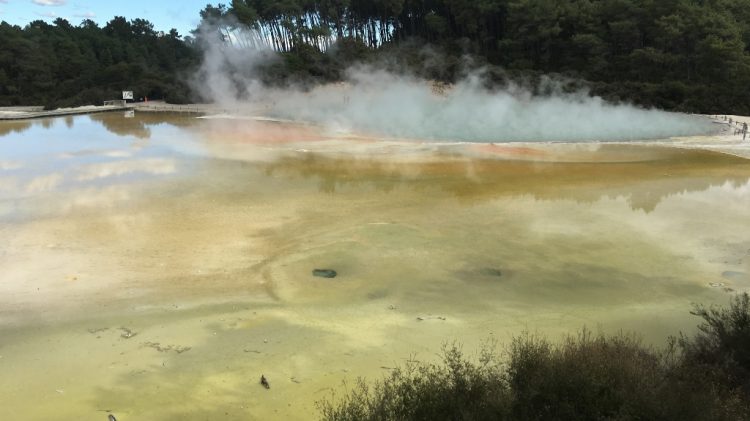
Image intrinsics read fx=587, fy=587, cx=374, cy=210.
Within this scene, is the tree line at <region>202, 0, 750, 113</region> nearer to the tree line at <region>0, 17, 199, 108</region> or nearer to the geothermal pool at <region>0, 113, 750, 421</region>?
the tree line at <region>0, 17, 199, 108</region>

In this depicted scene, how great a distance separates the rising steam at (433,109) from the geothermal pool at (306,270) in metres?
7.98

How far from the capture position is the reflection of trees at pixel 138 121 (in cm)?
2341

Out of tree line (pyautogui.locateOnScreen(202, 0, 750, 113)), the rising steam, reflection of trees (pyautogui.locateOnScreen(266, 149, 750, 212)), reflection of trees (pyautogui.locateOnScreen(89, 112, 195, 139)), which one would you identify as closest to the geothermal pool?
reflection of trees (pyautogui.locateOnScreen(266, 149, 750, 212))

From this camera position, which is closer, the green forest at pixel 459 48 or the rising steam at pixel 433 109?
the rising steam at pixel 433 109

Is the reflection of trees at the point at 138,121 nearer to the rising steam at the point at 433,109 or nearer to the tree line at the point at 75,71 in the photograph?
the rising steam at the point at 433,109

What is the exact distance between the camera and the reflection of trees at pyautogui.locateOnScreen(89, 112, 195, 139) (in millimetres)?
23406

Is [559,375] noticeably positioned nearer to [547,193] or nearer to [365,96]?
[547,193]

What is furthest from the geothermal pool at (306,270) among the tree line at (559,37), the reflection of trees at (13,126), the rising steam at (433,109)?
the tree line at (559,37)

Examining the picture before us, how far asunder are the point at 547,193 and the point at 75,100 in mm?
35540

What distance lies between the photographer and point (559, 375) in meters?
3.67

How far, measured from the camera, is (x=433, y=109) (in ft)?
92.6

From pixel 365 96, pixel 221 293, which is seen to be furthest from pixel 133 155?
pixel 365 96

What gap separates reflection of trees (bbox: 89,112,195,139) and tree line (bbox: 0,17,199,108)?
22.0 ft

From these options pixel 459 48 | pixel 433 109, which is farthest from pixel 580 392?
pixel 459 48
